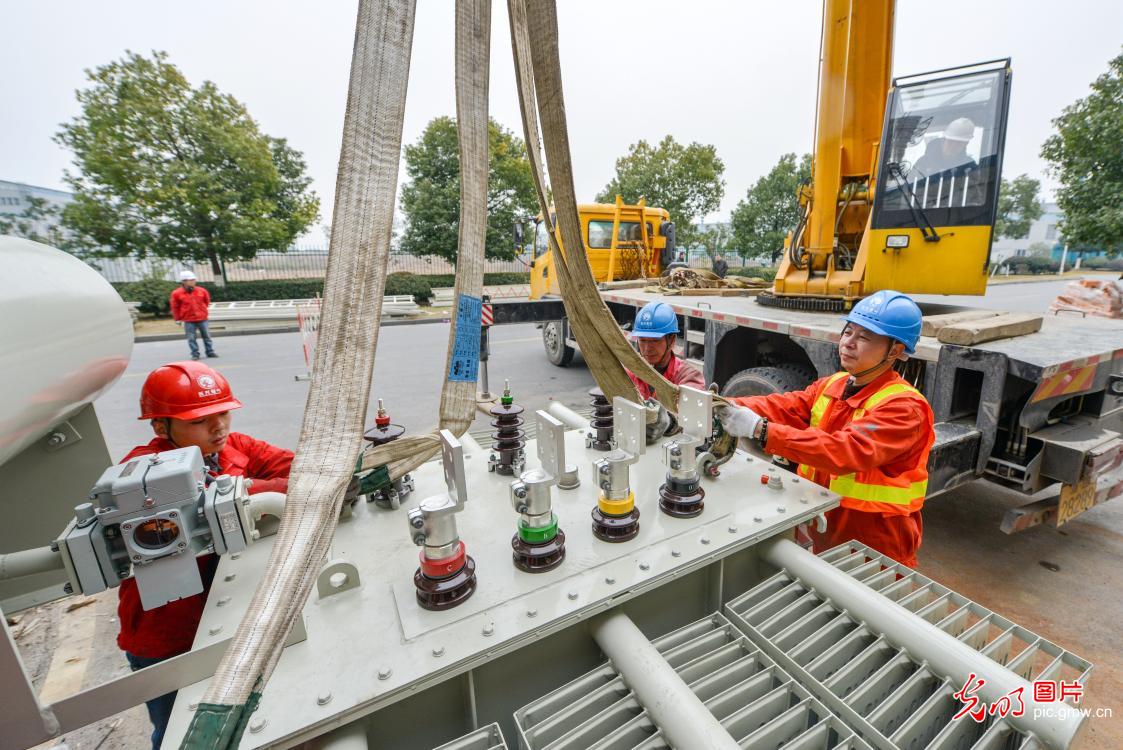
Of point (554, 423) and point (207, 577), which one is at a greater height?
point (554, 423)

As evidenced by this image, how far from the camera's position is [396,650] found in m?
1.03

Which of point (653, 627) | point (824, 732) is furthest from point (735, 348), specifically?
point (824, 732)

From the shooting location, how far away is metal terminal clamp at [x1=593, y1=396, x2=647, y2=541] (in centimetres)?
129

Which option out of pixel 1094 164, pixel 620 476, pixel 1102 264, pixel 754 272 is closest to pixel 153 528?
pixel 620 476

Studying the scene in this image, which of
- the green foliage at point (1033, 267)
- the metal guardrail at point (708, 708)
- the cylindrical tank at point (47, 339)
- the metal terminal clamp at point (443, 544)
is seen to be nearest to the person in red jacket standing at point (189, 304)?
the cylindrical tank at point (47, 339)

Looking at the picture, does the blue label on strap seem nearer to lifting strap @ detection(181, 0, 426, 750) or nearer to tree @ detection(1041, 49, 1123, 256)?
lifting strap @ detection(181, 0, 426, 750)

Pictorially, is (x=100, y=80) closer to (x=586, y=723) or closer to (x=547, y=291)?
(x=547, y=291)

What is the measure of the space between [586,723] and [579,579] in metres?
0.30

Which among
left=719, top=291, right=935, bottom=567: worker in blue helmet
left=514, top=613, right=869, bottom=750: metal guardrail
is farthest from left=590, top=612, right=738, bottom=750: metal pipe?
left=719, top=291, right=935, bottom=567: worker in blue helmet

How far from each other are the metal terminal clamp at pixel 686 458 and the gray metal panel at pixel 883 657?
289 millimetres

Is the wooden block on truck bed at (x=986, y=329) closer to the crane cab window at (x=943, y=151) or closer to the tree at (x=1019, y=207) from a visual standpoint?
the crane cab window at (x=943, y=151)

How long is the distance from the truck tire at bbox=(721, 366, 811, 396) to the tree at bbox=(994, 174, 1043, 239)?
181 ft

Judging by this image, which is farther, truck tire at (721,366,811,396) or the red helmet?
truck tire at (721,366,811,396)

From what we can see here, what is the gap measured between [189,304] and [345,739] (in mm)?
11087
